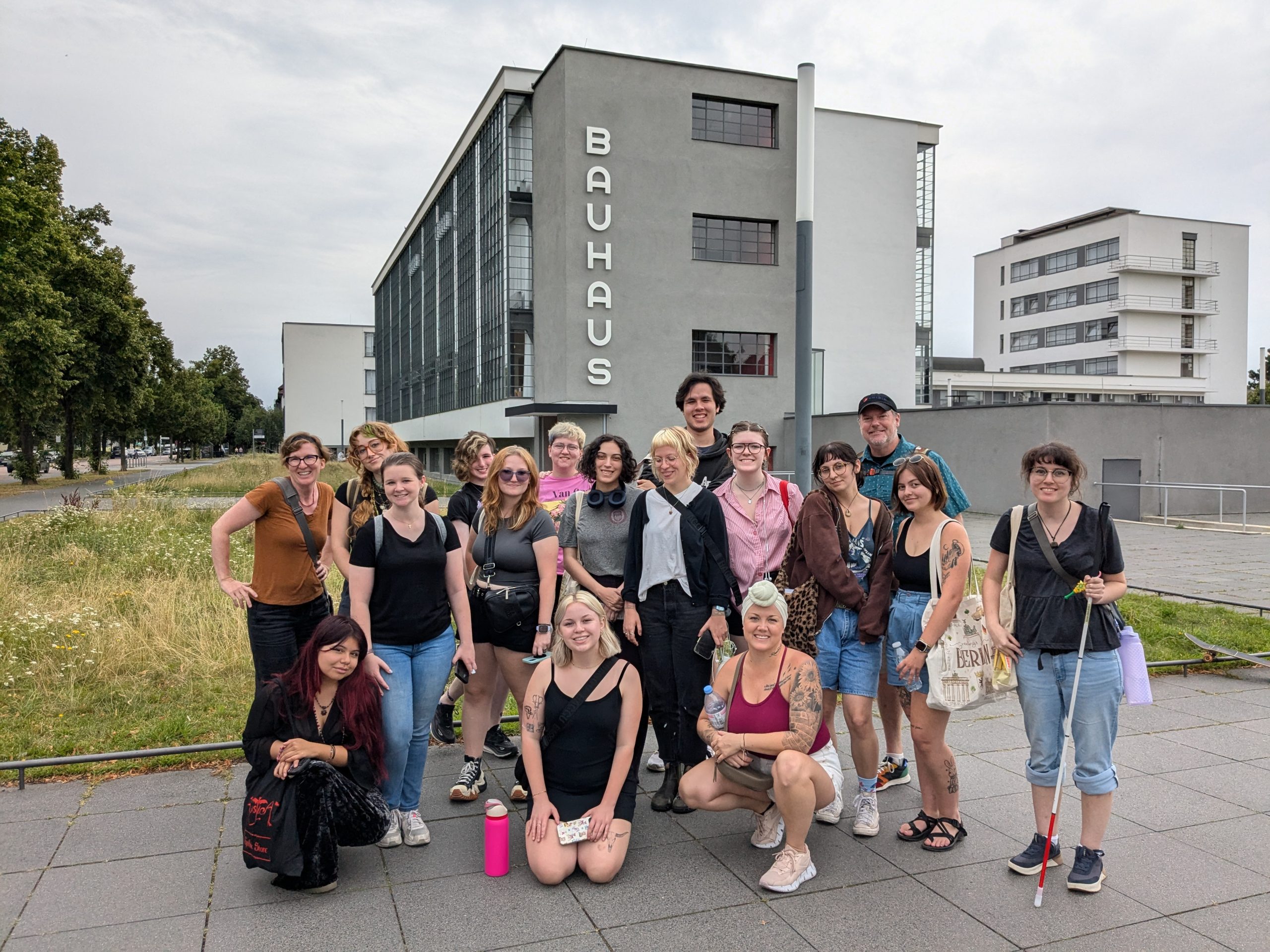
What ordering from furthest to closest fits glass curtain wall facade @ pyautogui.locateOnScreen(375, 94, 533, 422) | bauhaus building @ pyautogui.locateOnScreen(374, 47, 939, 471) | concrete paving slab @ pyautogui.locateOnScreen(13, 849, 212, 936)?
glass curtain wall facade @ pyautogui.locateOnScreen(375, 94, 533, 422) → bauhaus building @ pyautogui.locateOnScreen(374, 47, 939, 471) → concrete paving slab @ pyautogui.locateOnScreen(13, 849, 212, 936)

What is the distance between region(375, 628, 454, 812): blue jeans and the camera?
13.9ft

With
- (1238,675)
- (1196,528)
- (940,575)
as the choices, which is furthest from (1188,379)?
(940,575)

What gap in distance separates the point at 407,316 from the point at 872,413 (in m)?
51.4

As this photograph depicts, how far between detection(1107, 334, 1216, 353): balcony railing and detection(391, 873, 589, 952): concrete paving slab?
75.4 meters

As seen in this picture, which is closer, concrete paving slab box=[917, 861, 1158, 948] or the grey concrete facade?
concrete paving slab box=[917, 861, 1158, 948]

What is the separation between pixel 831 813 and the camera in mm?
4453

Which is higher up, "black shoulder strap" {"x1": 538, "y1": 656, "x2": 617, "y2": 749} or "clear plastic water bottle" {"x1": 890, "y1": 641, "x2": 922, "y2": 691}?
"clear plastic water bottle" {"x1": 890, "y1": 641, "x2": 922, "y2": 691}

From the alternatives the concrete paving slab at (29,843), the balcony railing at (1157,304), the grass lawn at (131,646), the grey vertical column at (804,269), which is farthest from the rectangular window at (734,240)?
the balcony railing at (1157,304)

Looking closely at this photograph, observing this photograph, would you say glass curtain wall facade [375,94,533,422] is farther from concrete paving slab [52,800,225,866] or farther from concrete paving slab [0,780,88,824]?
concrete paving slab [52,800,225,866]

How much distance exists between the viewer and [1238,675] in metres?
7.41

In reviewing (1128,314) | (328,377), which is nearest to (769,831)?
(1128,314)

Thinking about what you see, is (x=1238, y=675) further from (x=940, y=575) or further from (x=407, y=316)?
(x=407, y=316)

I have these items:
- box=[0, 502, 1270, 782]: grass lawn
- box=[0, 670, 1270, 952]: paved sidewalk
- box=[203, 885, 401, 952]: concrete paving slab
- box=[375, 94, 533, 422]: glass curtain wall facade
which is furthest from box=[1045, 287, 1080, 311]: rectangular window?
box=[203, 885, 401, 952]: concrete paving slab

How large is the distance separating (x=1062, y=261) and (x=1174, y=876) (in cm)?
7858
